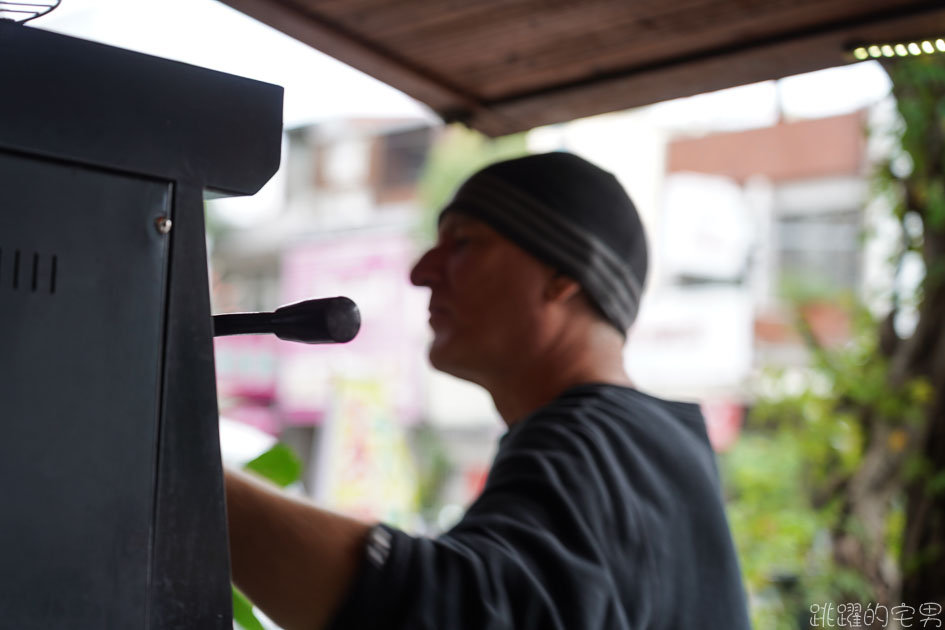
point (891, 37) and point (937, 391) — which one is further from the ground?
point (891, 37)

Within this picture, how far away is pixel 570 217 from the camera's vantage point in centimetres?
136

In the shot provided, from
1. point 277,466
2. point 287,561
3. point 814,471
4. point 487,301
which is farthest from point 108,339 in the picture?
point 814,471

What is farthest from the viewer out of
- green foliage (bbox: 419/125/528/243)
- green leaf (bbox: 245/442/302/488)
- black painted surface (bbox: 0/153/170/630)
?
green foliage (bbox: 419/125/528/243)

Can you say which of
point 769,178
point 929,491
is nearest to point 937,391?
point 929,491

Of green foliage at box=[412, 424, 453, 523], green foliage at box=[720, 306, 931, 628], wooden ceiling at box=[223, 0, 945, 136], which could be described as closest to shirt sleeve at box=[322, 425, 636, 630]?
wooden ceiling at box=[223, 0, 945, 136]

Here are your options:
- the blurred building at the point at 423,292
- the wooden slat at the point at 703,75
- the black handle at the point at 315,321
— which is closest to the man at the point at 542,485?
the black handle at the point at 315,321

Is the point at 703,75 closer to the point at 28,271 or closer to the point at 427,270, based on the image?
the point at 427,270

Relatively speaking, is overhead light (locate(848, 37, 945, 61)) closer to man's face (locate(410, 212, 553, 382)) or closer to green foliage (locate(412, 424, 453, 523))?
man's face (locate(410, 212, 553, 382))

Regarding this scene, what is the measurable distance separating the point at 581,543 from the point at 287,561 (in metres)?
0.28

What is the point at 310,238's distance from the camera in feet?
49.4

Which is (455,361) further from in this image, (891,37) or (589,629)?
(891,37)

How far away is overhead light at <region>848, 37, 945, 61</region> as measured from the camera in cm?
167

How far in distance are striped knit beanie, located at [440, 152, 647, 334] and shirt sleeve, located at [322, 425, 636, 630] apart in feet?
1.14

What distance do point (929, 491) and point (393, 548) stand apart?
258cm
